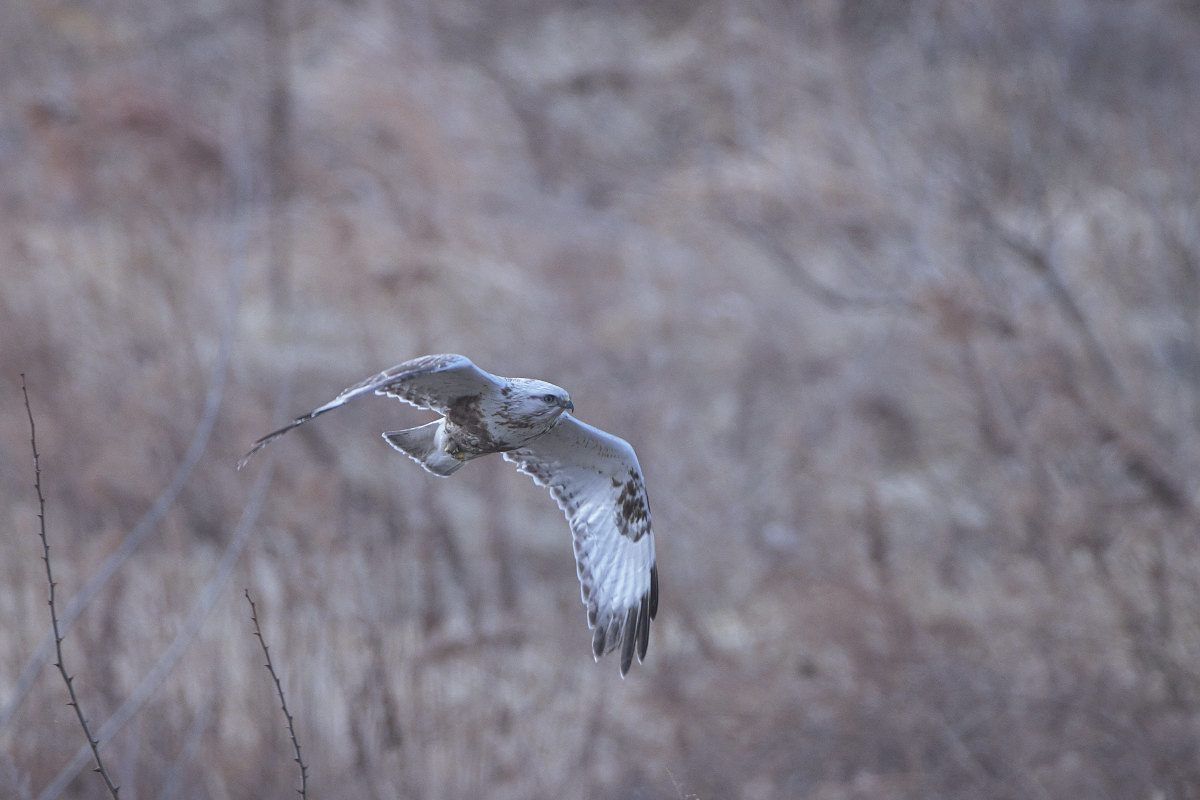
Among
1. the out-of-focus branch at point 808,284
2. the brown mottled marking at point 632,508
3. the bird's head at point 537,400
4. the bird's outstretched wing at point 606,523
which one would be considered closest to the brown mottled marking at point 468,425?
the bird's head at point 537,400

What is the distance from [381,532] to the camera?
820 centimetres

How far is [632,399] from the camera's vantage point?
10.5 meters

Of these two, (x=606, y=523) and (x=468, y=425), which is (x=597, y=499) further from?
(x=468, y=425)

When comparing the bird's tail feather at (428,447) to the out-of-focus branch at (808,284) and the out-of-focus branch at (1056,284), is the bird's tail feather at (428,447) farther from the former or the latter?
the out-of-focus branch at (1056,284)

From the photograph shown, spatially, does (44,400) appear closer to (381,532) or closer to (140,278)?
(140,278)

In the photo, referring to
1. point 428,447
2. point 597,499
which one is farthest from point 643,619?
point 428,447

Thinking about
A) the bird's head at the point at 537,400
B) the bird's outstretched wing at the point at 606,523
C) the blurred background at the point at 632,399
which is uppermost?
the bird's head at the point at 537,400

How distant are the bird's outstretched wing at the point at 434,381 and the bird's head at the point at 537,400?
78 millimetres

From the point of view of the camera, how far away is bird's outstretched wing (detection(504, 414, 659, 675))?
4.44 metres

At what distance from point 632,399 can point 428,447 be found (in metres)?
6.57

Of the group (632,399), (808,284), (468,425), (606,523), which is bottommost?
(632,399)

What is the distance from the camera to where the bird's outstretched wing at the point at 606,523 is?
4.44 metres

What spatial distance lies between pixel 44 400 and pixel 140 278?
1.69 metres

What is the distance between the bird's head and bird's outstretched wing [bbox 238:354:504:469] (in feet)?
0.26
